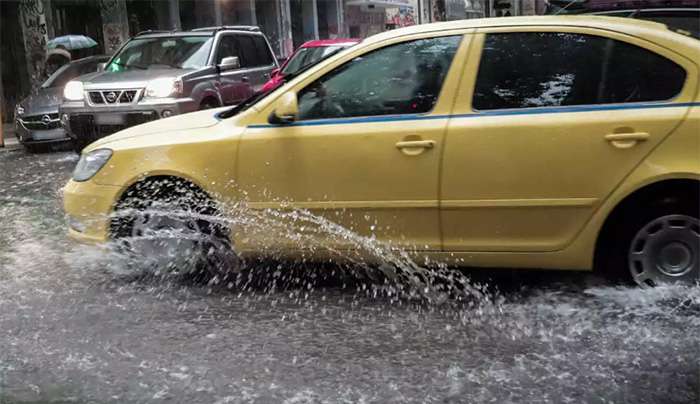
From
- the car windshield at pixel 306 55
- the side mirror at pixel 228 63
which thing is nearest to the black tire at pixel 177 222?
the side mirror at pixel 228 63

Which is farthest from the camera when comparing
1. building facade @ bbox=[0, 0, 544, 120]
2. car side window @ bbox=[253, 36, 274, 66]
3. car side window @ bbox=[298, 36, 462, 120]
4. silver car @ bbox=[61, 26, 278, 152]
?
building facade @ bbox=[0, 0, 544, 120]

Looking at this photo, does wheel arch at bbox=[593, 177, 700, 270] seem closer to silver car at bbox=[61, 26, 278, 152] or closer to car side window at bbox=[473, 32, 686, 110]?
car side window at bbox=[473, 32, 686, 110]

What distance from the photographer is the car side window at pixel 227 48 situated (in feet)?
39.9

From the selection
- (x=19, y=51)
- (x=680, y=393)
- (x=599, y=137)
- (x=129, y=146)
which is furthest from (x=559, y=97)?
(x=19, y=51)

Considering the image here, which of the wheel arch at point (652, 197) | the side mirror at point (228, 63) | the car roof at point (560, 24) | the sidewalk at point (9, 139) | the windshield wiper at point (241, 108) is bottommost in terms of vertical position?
the sidewalk at point (9, 139)

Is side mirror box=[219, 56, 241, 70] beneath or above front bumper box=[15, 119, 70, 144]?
above

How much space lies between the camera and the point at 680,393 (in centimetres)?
333

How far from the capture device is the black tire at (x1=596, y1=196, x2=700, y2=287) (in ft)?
13.7

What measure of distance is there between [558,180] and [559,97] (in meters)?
0.48

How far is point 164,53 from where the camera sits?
12.0 metres

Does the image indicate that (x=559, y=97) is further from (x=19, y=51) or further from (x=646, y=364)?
(x=19, y=51)

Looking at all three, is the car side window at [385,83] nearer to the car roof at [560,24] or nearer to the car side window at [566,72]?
the car roof at [560,24]

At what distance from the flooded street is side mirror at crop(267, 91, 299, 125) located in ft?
3.61

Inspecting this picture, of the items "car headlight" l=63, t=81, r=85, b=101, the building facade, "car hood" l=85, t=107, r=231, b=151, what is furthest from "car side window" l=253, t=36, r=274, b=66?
"car hood" l=85, t=107, r=231, b=151
